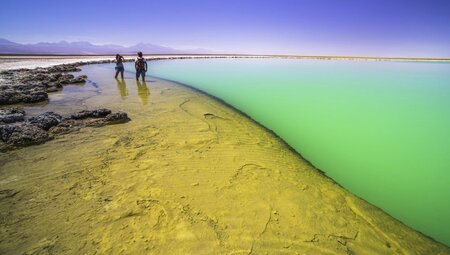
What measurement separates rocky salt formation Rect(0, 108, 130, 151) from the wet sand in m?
0.35

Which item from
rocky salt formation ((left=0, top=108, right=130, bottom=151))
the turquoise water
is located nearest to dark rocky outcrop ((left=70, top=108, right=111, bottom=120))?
→ rocky salt formation ((left=0, top=108, right=130, bottom=151))

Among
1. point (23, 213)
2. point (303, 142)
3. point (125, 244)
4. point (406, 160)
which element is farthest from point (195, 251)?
point (406, 160)

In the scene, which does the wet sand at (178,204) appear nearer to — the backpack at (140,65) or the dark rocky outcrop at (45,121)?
the dark rocky outcrop at (45,121)

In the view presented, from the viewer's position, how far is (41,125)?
5.87 m

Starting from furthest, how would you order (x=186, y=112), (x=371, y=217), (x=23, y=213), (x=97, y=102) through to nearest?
(x=97, y=102)
(x=186, y=112)
(x=371, y=217)
(x=23, y=213)

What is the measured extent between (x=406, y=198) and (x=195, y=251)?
13.0ft

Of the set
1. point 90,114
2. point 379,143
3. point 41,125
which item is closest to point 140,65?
point 90,114

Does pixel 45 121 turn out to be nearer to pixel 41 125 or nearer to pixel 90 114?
pixel 41 125

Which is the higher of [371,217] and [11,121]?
[11,121]

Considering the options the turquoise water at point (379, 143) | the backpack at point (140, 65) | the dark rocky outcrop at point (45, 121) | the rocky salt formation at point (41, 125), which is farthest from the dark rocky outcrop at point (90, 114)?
the backpack at point (140, 65)

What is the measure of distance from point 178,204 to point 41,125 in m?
4.73

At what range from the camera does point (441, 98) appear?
44.1ft

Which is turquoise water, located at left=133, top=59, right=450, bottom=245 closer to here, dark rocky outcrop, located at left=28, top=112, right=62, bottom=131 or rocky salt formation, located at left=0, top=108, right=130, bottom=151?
rocky salt formation, located at left=0, top=108, right=130, bottom=151

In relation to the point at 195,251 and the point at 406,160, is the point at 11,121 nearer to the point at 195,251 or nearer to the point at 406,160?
the point at 195,251
